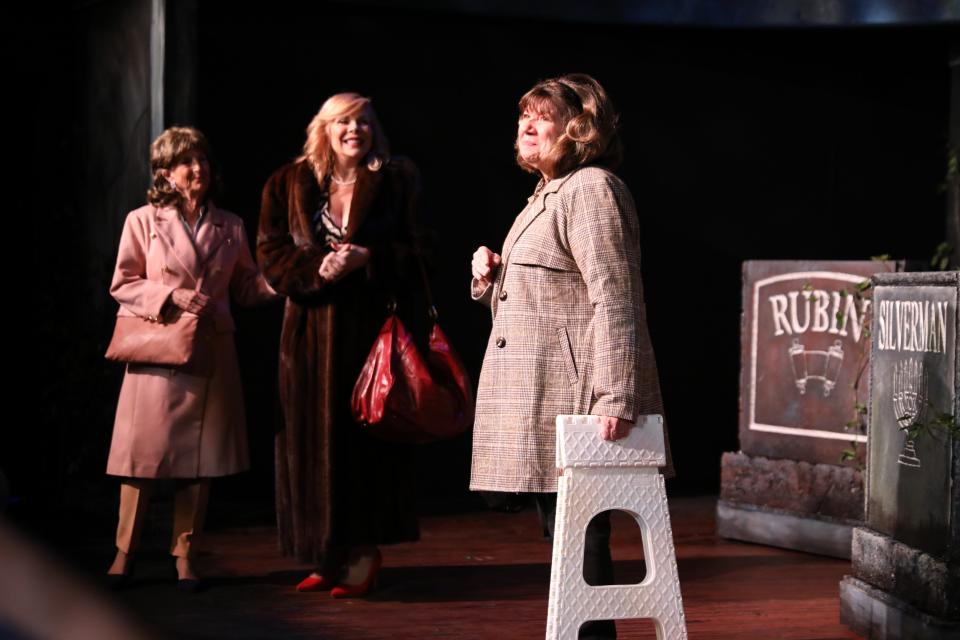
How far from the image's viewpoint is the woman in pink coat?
13.7ft

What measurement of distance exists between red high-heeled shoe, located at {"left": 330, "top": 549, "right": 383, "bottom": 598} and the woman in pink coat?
494 millimetres

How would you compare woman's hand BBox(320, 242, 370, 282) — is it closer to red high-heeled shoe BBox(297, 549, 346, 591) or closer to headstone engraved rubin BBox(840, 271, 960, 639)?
red high-heeled shoe BBox(297, 549, 346, 591)

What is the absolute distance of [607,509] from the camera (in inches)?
107

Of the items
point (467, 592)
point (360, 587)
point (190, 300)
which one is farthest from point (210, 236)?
point (467, 592)

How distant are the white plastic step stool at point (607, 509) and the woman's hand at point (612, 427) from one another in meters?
0.01

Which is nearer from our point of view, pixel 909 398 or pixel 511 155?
pixel 909 398

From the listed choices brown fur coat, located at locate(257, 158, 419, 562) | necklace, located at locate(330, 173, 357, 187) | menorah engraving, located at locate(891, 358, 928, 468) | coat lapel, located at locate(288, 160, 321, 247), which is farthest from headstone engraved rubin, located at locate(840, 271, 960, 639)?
coat lapel, located at locate(288, 160, 321, 247)

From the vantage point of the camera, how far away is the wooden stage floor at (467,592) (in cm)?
373

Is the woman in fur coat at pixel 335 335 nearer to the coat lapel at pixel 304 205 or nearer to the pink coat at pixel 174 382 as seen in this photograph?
the coat lapel at pixel 304 205

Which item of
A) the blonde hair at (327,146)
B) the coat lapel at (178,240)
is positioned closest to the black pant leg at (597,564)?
the blonde hair at (327,146)

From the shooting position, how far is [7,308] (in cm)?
568

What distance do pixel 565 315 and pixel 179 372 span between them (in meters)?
1.87

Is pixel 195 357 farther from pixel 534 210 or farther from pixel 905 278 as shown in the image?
pixel 905 278

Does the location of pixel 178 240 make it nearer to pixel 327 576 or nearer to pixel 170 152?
pixel 170 152
